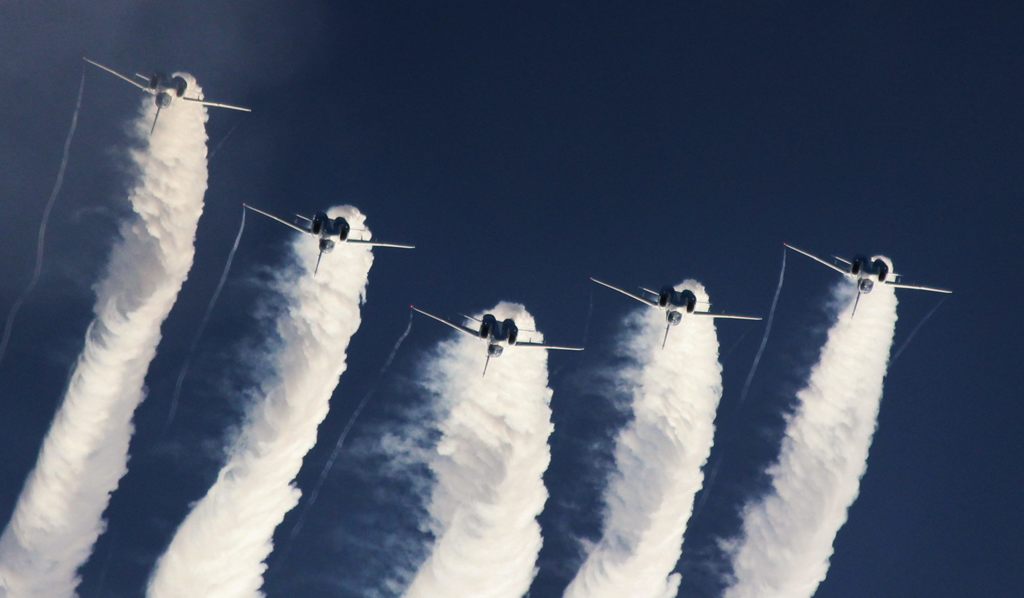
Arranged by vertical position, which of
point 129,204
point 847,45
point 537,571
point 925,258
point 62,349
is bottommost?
point 537,571

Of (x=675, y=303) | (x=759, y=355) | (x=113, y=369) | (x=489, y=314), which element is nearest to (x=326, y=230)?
(x=489, y=314)

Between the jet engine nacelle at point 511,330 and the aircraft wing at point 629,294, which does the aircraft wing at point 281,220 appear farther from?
the aircraft wing at point 629,294

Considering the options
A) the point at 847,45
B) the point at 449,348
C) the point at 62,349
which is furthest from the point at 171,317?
the point at 847,45

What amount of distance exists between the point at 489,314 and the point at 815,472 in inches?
874

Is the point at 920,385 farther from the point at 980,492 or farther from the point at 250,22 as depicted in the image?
the point at 250,22

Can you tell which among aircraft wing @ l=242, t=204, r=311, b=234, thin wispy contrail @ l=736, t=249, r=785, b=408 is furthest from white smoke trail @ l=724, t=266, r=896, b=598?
aircraft wing @ l=242, t=204, r=311, b=234

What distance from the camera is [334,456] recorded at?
56.7m

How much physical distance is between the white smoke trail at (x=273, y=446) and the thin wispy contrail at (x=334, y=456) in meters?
1.53

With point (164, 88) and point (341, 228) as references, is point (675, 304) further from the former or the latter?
point (164, 88)

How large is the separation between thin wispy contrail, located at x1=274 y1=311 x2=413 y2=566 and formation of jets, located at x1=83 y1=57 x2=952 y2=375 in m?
3.41

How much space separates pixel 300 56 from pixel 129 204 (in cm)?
1293

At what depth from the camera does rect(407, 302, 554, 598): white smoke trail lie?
54312 millimetres

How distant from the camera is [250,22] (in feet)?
190

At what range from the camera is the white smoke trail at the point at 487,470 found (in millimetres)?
54312
